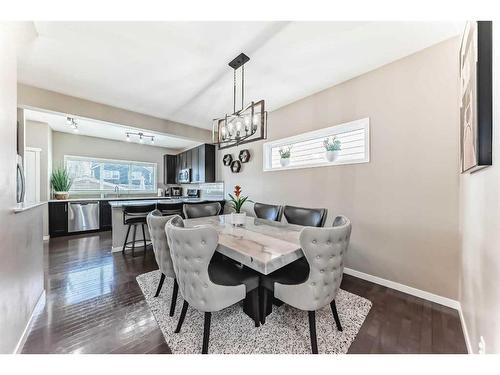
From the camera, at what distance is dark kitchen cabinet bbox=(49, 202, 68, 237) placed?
4320 millimetres

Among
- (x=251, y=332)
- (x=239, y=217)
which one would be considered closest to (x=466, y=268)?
(x=251, y=332)

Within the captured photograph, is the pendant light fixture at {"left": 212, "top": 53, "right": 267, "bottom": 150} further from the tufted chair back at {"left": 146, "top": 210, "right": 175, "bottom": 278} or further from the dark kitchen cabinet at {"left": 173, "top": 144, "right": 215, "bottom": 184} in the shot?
the dark kitchen cabinet at {"left": 173, "top": 144, "right": 215, "bottom": 184}

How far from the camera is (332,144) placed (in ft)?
8.89

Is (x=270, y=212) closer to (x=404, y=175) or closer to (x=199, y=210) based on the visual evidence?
(x=199, y=210)

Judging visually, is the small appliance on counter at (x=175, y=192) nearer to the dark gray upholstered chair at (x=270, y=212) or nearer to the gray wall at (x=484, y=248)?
the dark gray upholstered chair at (x=270, y=212)

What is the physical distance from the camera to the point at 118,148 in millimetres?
A: 5824

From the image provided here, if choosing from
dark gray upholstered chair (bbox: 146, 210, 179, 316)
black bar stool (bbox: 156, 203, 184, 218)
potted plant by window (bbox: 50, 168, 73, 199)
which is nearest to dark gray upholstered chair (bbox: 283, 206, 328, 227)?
dark gray upholstered chair (bbox: 146, 210, 179, 316)

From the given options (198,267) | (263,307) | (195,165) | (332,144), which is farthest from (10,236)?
(195,165)

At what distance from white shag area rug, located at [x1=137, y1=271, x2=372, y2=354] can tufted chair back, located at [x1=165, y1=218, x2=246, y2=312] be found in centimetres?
34

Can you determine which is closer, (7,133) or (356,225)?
(7,133)

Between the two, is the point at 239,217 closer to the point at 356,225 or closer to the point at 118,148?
the point at 356,225

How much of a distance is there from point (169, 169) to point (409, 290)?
6.56 metres

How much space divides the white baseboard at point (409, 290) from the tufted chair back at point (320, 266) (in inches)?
54.7
